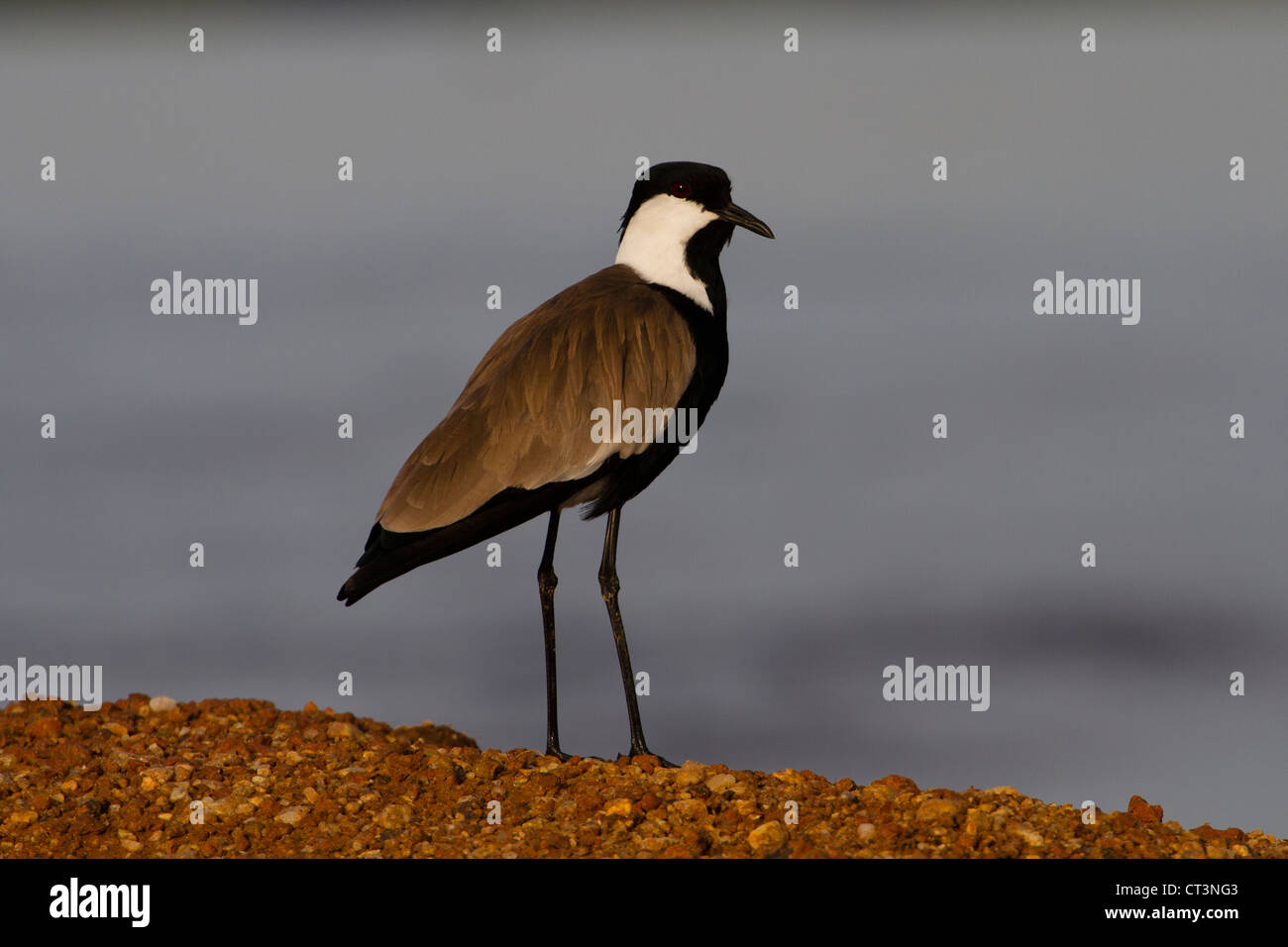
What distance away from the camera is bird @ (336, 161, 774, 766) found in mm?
7953

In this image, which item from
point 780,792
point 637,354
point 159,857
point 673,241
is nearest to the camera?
point 159,857

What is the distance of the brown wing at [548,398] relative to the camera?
315 inches

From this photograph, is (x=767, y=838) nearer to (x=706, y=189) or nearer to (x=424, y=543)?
(x=424, y=543)

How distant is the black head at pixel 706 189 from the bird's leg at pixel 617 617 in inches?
76.2

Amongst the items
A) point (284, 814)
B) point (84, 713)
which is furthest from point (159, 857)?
point (84, 713)

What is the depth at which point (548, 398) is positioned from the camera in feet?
27.3

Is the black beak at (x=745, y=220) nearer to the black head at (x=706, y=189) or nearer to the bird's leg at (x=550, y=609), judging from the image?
the black head at (x=706, y=189)

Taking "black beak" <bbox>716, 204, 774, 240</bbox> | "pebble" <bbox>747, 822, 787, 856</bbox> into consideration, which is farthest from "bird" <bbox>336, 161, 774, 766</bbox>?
"pebble" <bbox>747, 822, 787, 856</bbox>

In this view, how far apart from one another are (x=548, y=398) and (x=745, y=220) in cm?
178

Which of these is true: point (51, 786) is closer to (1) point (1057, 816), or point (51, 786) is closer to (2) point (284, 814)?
(2) point (284, 814)

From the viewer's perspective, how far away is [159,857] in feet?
22.6
